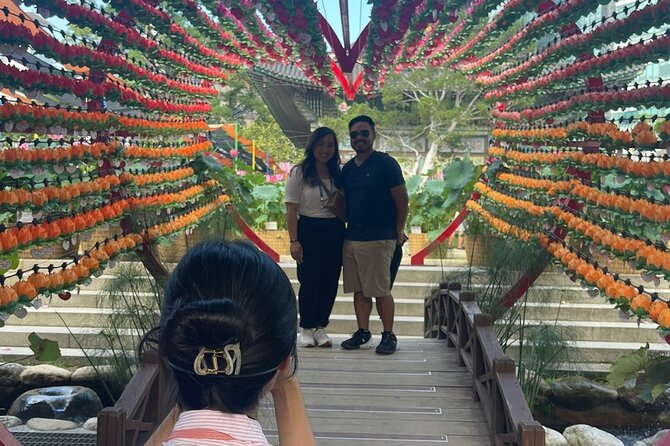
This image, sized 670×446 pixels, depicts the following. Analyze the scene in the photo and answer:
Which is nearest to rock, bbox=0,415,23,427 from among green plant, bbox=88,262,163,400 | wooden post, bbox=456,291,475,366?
green plant, bbox=88,262,163,400

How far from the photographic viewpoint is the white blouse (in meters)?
4.22

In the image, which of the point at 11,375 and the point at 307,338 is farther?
the point at 11,375

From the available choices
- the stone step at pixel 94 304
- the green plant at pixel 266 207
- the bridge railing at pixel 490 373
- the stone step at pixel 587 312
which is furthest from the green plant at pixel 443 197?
the bridge railing at pixel 490 373

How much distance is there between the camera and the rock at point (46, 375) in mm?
6535

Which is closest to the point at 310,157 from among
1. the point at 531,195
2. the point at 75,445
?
the point at 531,195

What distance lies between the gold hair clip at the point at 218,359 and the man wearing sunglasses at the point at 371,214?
3088mm

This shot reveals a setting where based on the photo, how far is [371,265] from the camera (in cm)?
416

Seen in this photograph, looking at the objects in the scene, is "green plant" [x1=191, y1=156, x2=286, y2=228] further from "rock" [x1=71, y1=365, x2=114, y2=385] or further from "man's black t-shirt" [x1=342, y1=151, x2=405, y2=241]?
"man's black t-shirt" [x1=342, y1=151, x2=405, y2=241]

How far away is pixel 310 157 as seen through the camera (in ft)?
13.9

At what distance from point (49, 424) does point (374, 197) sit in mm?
3284

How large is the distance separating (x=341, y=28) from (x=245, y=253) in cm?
596

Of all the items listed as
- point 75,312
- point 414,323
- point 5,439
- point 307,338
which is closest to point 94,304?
point 75,312

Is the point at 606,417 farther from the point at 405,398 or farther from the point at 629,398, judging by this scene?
the point at 405,398

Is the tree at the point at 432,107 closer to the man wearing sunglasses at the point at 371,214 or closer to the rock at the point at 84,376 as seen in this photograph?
the rock at the point at 84,376
